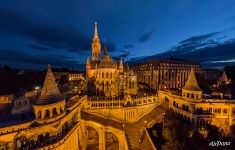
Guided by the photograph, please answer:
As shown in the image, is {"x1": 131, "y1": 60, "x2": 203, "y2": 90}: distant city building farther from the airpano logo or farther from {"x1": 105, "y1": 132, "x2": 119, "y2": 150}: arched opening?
the airpano logo

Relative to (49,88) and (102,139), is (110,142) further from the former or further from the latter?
(49,88)

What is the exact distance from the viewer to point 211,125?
41219 millimetres

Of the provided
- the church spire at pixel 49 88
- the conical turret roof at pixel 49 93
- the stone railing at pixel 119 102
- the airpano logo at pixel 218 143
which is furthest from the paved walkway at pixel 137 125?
the church spire at pixel 49 88

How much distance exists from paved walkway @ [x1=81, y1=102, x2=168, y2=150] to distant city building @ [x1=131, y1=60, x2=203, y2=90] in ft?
112

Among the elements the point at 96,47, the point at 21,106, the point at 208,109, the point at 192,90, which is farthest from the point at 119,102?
the point at 96,47

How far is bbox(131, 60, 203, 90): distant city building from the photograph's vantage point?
8412 centimetres


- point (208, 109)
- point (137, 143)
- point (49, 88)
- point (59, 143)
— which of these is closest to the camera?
point (59, 143)

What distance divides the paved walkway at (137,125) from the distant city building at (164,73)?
3406cm

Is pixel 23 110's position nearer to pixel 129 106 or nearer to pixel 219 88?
pixel 129 106

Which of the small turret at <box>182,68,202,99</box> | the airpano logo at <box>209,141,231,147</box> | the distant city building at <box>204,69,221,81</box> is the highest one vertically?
the distant city building at <box>204,69,221,81</box>

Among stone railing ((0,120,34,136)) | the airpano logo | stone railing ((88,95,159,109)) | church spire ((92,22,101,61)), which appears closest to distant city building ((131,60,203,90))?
church spire ((92,22,101,61))

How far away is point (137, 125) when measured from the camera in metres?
43.6

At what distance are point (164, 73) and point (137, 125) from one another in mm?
45767

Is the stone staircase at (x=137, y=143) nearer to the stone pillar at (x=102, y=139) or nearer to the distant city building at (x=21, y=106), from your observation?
the stone pillar at (x=102, y=139)
